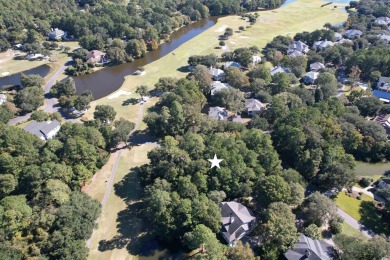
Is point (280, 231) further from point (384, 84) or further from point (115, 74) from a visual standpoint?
point (115, 74)

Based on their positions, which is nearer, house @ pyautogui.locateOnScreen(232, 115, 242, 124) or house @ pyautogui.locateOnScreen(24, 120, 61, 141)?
house @ pyautogui.locateOnScreen(24, 120, 61, 141)

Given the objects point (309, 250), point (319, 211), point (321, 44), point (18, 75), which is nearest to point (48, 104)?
point (18, 75)

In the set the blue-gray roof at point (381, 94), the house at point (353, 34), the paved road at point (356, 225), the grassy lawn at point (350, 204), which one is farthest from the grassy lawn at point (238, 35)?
the paved road at point (356, 225)

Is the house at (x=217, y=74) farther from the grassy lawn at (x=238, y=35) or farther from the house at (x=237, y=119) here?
the house at (x=237, y=119)

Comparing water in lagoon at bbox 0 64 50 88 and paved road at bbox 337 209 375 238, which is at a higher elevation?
water in lagoon at bbox 0 64 50 88

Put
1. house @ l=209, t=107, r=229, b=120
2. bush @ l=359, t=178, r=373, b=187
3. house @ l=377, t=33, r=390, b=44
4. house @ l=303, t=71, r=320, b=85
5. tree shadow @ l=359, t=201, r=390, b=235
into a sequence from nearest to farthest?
1. tree shadow @ l=359, t=201, r=390, b=235
2. bush @ l=359, t=178, r=373, b=187
3. house @ l=209, t=107, r=229, b=120
4. house @ l=303, t=71, r=320, b=85
5. house @ l=377, t=33, r=390, b=44

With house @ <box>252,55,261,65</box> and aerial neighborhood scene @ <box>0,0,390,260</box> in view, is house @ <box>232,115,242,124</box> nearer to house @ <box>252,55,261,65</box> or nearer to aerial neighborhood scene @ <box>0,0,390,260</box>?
aerial neighborhood scene @ <box>0,0,390,260</box>

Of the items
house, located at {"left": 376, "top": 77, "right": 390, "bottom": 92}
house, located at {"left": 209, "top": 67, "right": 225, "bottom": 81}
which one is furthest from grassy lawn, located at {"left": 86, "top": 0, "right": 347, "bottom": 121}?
house, located at {"left": 376, "top": 77, "right": 390, "bottom": 92}

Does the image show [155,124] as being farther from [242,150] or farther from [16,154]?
[16,154]
